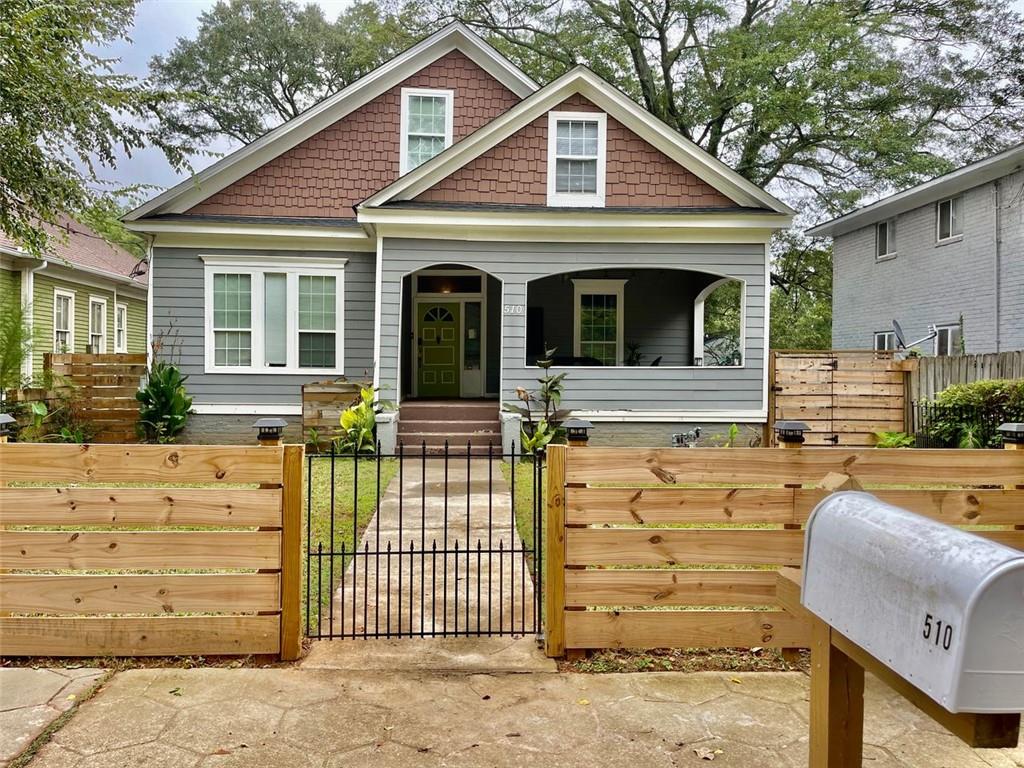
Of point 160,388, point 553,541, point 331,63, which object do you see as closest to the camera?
point 553,541

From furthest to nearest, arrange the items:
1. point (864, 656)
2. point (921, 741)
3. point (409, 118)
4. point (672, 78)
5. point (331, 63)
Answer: point (331, 63) < point (672, 78) < point (409, 118) < point (921, 741) < point (864, 656)

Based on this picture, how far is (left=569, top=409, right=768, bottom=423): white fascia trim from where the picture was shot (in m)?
10.6

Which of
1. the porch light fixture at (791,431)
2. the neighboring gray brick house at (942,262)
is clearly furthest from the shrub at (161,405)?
the neighboring gray brick house at (942,262)

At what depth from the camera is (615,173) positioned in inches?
418

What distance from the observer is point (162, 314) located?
36.3 feet

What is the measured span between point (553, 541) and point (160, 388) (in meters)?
9.23

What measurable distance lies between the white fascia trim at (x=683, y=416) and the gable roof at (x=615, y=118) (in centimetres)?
328

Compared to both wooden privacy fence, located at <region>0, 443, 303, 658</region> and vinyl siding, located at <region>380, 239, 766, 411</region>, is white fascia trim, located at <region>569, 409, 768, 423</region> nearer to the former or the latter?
vinyl siding, located at <region>380, 239, 766, 411</region>

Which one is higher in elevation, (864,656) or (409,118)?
(409,118)

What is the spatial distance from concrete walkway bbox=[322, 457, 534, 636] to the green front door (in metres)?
5.48

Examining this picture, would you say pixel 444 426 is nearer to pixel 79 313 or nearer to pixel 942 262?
pixel 942 262

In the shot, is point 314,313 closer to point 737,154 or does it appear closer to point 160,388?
point 160,388

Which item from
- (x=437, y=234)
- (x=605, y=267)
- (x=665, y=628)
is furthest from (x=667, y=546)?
(x=437, y=234)

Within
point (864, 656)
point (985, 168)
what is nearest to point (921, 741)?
point (864, 656)
